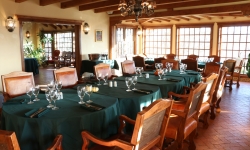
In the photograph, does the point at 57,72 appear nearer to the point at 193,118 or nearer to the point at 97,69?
the point at 97,69

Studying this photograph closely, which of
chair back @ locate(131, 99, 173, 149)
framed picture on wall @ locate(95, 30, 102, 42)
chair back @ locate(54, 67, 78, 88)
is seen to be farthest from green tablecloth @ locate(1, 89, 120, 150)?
framed picture on wall @ locate(95, 30, 102, 42)

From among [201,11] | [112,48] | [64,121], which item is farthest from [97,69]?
[112,48]

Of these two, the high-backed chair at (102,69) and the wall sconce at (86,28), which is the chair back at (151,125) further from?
the wall sconce at (86,28)

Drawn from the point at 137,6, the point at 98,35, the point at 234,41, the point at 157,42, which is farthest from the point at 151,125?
the point at 157,42

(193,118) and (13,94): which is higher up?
(13,94)

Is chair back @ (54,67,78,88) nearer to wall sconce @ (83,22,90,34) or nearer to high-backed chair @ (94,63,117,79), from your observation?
high-backed chair @ (94,63,117,79)

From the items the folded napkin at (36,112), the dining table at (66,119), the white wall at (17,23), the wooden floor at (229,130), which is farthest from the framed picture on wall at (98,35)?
the folded napkin at (36,112)

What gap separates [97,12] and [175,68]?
4000 mm

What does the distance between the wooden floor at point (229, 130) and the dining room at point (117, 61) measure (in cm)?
1

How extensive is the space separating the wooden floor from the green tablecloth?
1.59 metres

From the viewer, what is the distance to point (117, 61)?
9.07 m

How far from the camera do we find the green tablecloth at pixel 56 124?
2064 mm

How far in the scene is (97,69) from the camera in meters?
4.48

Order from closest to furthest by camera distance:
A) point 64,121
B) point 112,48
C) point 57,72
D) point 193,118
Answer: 1. point 64,121
2. point 193,118
3. point 57,72
4. point 112,48
